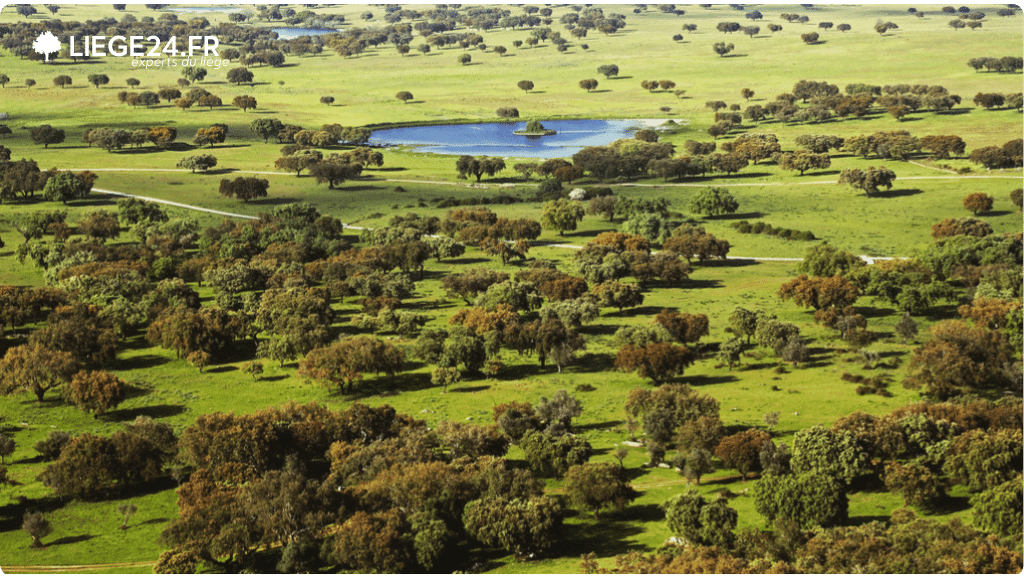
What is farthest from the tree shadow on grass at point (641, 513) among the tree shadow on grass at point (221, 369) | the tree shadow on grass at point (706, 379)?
the tree shadow on grass at point (221, 369)

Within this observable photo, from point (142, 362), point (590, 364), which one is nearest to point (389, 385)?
point (590, 364)

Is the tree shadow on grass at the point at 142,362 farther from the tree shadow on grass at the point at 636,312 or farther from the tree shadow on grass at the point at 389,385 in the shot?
the tree shadow on grass at the point at 636,312

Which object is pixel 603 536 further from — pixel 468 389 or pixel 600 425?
pixel 468 389

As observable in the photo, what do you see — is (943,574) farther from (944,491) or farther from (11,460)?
(11,460)

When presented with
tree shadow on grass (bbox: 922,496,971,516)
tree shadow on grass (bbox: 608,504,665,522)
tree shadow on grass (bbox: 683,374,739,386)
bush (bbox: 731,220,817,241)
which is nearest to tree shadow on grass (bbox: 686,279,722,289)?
bush (bbox: 731,220,817,241)

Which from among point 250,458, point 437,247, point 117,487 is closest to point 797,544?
point 250,458

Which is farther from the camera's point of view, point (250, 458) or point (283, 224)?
point (283, 224)

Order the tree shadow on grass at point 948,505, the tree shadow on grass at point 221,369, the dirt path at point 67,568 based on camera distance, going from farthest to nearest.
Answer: the tree shadow on grass at point 221,369
the tree shadow on grass at point 948,505
the dirt path at point 67,568

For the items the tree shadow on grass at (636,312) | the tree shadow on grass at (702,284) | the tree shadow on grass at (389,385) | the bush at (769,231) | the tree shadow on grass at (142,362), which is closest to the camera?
the tree shadow on grass at (389,385)
